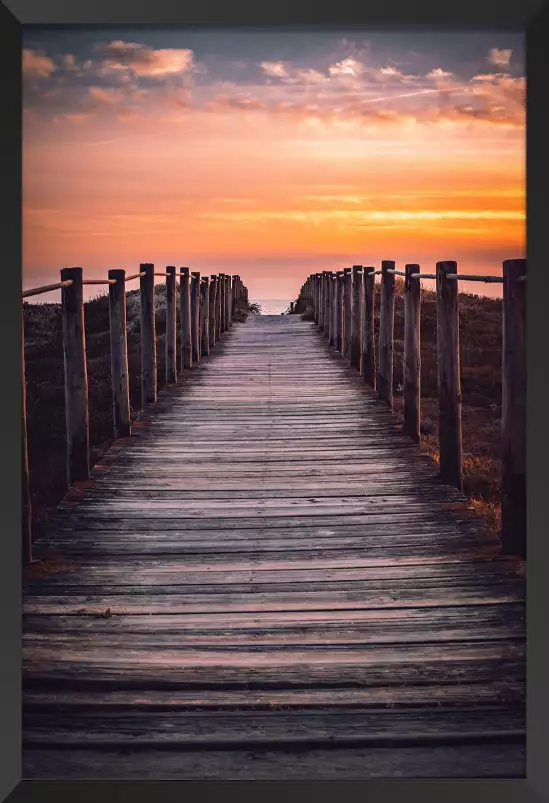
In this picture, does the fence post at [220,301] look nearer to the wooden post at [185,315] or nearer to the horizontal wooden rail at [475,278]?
the wooden post at [185,315]

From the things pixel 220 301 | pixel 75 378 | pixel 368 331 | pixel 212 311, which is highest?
pixel 220 301

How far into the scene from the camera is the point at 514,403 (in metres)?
3.71

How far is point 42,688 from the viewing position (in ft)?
8.89

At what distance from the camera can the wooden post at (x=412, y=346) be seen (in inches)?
247

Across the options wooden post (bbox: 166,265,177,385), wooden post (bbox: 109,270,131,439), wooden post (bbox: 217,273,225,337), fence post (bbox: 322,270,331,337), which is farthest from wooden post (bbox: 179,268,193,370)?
wooden post (bbox: 217,273,225,337)

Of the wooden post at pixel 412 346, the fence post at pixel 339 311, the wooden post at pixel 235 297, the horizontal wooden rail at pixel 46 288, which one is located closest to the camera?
the horizontal wooden rail at pixel 46 288

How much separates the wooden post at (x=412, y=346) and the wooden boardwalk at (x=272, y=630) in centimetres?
90

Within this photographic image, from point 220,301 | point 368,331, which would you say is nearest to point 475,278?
point 368,331

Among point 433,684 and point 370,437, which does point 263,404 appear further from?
point 433,684

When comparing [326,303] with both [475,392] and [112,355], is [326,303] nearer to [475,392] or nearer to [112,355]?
[475,392]

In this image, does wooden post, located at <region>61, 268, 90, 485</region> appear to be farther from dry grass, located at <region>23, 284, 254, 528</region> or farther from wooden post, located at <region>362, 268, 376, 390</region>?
wooden post, located at <region>362, 268, 376, 390</region>
